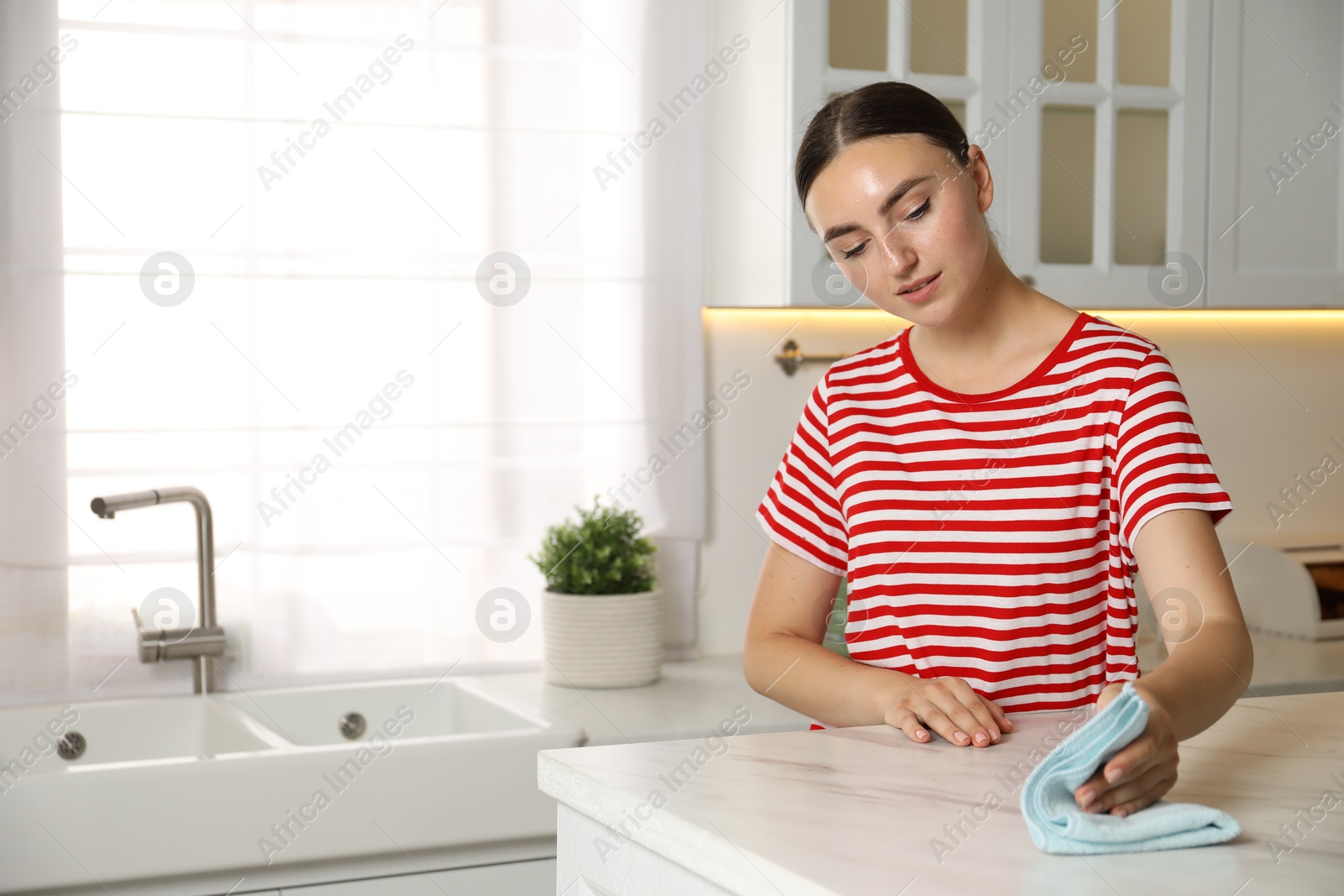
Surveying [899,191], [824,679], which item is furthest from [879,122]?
[824,679]

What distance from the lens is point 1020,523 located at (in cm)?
109

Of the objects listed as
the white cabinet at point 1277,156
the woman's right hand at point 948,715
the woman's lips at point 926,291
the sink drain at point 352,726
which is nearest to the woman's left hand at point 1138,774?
the woman's right hand at point 948,715

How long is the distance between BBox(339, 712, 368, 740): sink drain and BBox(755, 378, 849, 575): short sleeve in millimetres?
874

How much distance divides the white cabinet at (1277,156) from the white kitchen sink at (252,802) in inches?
54.8

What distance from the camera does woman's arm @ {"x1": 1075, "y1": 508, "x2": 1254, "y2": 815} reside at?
727mm

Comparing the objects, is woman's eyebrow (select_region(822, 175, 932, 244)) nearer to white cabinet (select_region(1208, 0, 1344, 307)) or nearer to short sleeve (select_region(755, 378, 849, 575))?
short sleeve (select_region(755, 378, 849, 575))

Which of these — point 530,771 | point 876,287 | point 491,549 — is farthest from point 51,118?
point 876,287

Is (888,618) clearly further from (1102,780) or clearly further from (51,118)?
(51,118)

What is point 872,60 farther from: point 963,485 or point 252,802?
point 252,802

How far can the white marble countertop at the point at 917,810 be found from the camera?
2.15ft

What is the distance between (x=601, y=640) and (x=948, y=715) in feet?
3.24

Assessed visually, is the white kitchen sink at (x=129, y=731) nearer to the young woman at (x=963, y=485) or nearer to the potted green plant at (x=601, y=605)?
the potted green plant at (x=601, y=605)

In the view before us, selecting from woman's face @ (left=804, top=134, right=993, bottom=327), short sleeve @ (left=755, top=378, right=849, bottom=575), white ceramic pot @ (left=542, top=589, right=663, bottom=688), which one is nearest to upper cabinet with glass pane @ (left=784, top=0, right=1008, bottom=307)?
white ceramic pot @ (left=542, top=589, right=663, bottom=688)

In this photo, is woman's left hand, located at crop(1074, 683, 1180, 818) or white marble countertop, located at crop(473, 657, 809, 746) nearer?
woman's left hand, located at crop(1074, 683, 1180, 818)
